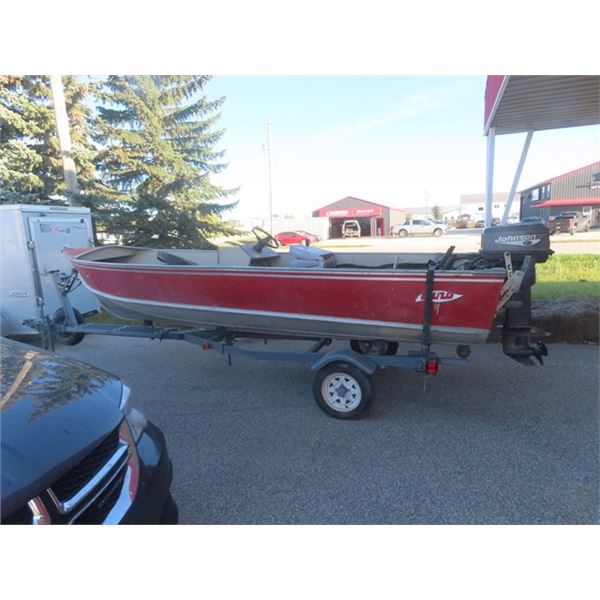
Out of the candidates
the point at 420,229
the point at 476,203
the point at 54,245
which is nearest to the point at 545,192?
the point at 420,229

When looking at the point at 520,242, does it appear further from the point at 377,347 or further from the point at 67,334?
the point at 67,334

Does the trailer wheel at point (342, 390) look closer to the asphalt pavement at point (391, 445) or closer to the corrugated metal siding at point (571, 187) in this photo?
the asphalt pavement at point (391, 445)

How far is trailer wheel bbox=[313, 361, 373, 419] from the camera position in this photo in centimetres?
341

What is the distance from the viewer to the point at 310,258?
14.2 feet

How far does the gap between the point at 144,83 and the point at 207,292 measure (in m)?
10.4

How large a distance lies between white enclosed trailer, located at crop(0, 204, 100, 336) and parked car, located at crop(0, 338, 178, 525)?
4175 mm

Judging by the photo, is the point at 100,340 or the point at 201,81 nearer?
the point at 100,340

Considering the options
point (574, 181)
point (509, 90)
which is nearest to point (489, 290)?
point (509, 90)

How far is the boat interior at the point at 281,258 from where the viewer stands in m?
4.32

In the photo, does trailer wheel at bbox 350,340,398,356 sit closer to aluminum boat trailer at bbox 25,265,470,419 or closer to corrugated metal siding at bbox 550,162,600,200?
aluminum boat trailer at bbox 25,265,470,419

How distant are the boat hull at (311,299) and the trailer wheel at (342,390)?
1.18ft

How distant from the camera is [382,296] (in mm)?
3299

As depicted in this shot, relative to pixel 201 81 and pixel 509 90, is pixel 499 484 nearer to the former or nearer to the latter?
pixel 509 90

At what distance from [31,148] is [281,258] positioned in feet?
35.1
